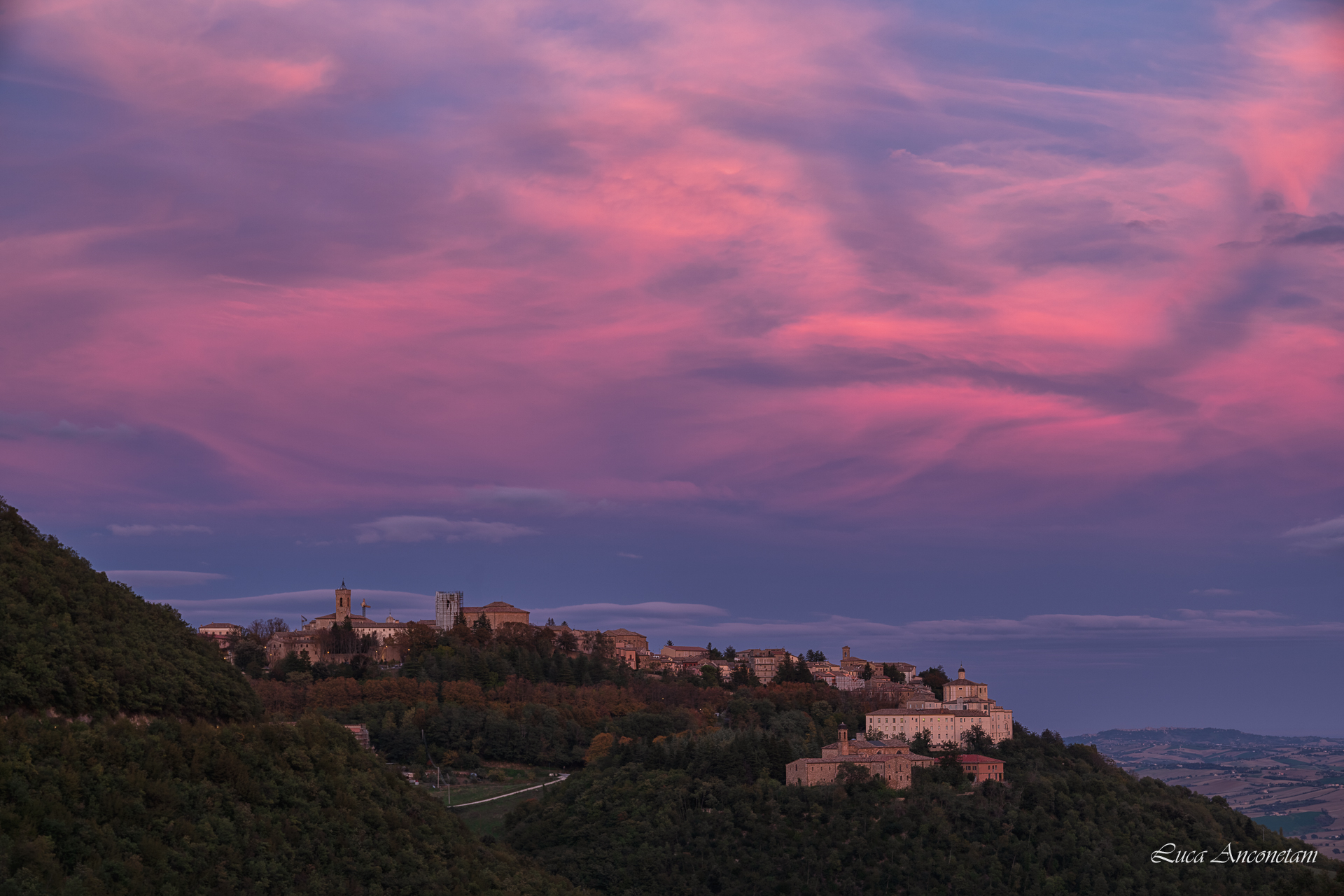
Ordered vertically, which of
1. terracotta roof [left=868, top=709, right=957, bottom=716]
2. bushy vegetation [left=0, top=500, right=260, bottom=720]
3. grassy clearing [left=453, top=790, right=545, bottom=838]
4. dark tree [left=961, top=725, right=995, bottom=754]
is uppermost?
A: bushy vegetation [left=0, top=500, right=260, bottom=720]

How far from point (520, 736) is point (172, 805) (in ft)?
166

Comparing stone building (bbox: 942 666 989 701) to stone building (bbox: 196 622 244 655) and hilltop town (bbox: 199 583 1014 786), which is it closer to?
Result: hilltop town (bbox: 199 583 1014 786)

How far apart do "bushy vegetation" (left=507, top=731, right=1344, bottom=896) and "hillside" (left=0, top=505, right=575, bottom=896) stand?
2166 cm

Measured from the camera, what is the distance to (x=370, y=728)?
71.5 metres

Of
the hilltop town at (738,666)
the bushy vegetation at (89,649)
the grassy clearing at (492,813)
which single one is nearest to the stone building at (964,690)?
the hilltop town at (738,666)

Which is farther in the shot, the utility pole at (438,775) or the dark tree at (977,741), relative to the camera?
the dark tree at (977,741)

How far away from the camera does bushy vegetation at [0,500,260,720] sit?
2466 centimetres

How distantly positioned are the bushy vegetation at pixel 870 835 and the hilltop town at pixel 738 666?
2.92m

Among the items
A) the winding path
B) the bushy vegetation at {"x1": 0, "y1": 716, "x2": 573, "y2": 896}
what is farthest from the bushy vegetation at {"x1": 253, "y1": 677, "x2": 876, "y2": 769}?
the bushy vegetation at {"x1": 0, "y1": 716, "x2": 573, "y2": 896}

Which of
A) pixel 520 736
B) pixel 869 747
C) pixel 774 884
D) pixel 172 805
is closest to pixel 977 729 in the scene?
pixel 869 747

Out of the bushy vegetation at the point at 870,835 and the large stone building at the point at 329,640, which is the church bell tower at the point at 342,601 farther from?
the bushy vegetation at the point at 870,835

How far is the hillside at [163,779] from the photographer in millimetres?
21047

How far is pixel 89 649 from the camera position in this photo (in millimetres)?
26438

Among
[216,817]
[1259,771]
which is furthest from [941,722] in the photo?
[1259,771]
